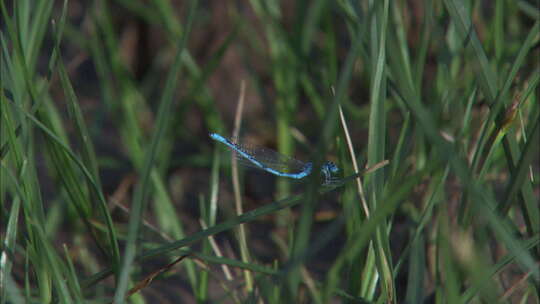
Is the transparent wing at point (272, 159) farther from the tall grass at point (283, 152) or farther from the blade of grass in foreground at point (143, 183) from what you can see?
the blade of grass in foreground at point (143, 183)

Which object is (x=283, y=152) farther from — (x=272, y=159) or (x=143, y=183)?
(x=143, y=183)

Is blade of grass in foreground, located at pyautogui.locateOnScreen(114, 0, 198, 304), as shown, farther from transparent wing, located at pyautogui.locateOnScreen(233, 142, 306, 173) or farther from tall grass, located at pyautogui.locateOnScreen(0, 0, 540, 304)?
transparent wing, located at pyautogui.locateOnScreen(233, 142, 306, 173)

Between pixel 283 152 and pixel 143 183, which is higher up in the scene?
pixel 143 183

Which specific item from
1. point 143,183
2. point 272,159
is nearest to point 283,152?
point 272,159

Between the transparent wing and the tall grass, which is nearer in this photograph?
the tall grass

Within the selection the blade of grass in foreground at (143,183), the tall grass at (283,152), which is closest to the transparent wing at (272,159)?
the tall grass at (283,152)

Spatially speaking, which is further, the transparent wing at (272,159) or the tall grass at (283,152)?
the transparent wing at (272,159)

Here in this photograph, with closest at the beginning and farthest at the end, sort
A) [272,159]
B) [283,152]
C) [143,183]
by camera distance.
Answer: [143,183] < [272,159] < [283,152]

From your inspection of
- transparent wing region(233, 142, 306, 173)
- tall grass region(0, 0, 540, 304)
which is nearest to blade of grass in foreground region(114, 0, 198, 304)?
tall grass region(0, 0, 540, 304)
